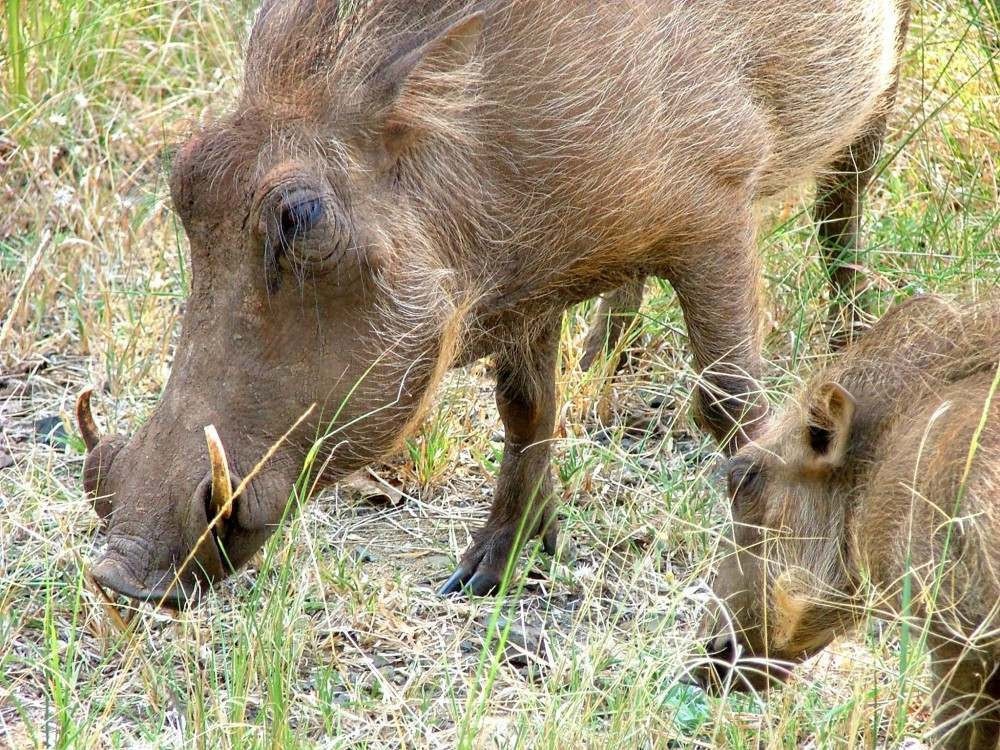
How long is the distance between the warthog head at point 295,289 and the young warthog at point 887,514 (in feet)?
2.52

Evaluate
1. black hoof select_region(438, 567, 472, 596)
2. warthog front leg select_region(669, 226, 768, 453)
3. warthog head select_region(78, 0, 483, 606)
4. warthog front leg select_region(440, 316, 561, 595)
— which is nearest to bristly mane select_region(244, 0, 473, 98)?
warthog head select_region(78, 0, 483, 606)

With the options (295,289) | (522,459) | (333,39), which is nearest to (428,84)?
(333,39)

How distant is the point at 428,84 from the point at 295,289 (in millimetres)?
501

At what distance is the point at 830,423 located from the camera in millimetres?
2711

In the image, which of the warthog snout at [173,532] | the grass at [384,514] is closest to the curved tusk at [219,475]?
the warthog snout at [173,532]

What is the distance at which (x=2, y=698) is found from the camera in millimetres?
3113

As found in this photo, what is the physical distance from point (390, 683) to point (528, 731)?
693 mm

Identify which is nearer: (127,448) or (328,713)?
(328,713)

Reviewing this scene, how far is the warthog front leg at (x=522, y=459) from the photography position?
380 cm

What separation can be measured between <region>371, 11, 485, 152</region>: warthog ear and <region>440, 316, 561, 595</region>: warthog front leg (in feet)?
2.73

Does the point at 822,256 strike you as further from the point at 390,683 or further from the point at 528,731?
the point at 528,731

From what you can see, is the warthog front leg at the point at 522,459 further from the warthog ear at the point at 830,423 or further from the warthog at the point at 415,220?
the warthog ear at the point at 830,423

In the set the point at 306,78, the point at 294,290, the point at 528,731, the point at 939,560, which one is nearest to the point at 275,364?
the point at 294,290

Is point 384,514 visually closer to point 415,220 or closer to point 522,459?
point 522,459
